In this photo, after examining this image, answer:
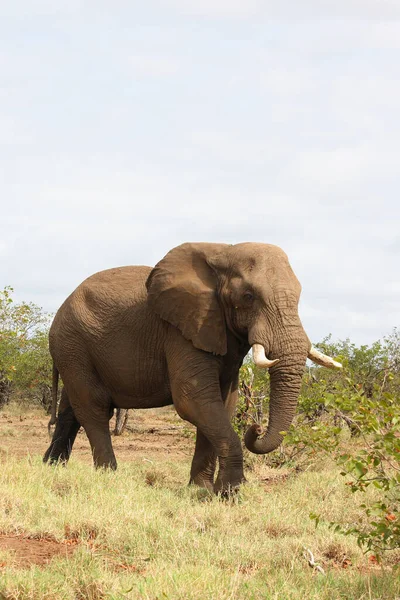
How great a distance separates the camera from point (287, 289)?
8945 millimetres

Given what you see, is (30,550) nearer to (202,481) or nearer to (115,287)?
(202,481)

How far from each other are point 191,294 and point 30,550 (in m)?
4.11

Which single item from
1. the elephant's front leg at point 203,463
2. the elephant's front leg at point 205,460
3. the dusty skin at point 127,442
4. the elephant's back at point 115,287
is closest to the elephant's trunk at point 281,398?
the elephant's front leg at point 205,460

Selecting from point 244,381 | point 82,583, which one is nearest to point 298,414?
point 244,381

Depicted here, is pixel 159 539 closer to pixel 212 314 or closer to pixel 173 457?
pixel 212 314

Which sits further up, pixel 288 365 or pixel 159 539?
pixel 288 365

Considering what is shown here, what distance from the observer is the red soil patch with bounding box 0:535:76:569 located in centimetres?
578

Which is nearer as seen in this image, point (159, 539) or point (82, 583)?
point (82, 583)

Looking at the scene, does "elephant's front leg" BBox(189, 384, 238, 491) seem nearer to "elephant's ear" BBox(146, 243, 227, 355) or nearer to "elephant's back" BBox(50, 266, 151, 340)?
"elephant's ear" BBox(146, 243, 227, 355)

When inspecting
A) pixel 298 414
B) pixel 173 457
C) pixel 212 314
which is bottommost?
pixel 173 457

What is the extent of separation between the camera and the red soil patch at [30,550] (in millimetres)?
5784

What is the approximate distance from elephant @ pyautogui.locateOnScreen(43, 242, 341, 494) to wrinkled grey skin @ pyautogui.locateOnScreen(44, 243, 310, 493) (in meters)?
0.01

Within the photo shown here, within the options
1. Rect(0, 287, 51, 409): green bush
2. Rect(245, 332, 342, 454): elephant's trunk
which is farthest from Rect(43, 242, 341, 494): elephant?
Rect(0, 287, 51, 409): green bush

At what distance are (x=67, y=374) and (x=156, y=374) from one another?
127cm
